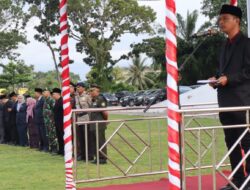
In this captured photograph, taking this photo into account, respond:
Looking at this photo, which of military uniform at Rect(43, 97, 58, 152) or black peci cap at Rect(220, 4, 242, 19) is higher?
black peci cap at Rect(220, 4, 242, 19)

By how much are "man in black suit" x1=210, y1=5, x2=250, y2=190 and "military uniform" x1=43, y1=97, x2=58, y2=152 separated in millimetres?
7618

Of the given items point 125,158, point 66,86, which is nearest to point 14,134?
point 125,158

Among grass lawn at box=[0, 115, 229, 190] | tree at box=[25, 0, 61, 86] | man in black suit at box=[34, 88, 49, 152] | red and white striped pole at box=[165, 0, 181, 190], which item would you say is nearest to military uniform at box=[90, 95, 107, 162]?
grass lawn at box=[0, 115, 229, 190]

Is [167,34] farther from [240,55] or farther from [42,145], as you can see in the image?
[42,145]

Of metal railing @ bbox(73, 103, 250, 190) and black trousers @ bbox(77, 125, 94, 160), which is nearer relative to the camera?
metal railing @ bbox(73, 103, 250, 190)

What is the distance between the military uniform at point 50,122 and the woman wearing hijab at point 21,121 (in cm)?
204

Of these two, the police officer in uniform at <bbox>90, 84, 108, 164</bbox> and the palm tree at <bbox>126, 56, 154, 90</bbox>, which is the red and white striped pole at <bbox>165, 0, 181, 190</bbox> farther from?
the palm tree at <bbox>126, 56, 154, 90</bbox>

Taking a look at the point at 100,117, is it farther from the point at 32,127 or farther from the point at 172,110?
the point at 172,110

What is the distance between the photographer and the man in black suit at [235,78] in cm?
537

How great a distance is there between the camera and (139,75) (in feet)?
240

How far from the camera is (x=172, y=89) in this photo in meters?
4.33

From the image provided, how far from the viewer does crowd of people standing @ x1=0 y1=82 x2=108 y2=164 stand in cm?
1055

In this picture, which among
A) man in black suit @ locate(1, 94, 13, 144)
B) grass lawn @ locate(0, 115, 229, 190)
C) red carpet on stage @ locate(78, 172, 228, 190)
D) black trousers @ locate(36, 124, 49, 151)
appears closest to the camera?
red carpet on stage @ locate(78, 172, 228, 190)

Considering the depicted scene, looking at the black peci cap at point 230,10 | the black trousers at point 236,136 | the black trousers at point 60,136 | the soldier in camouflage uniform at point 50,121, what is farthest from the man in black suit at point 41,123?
the black peci cap at point 230,10
